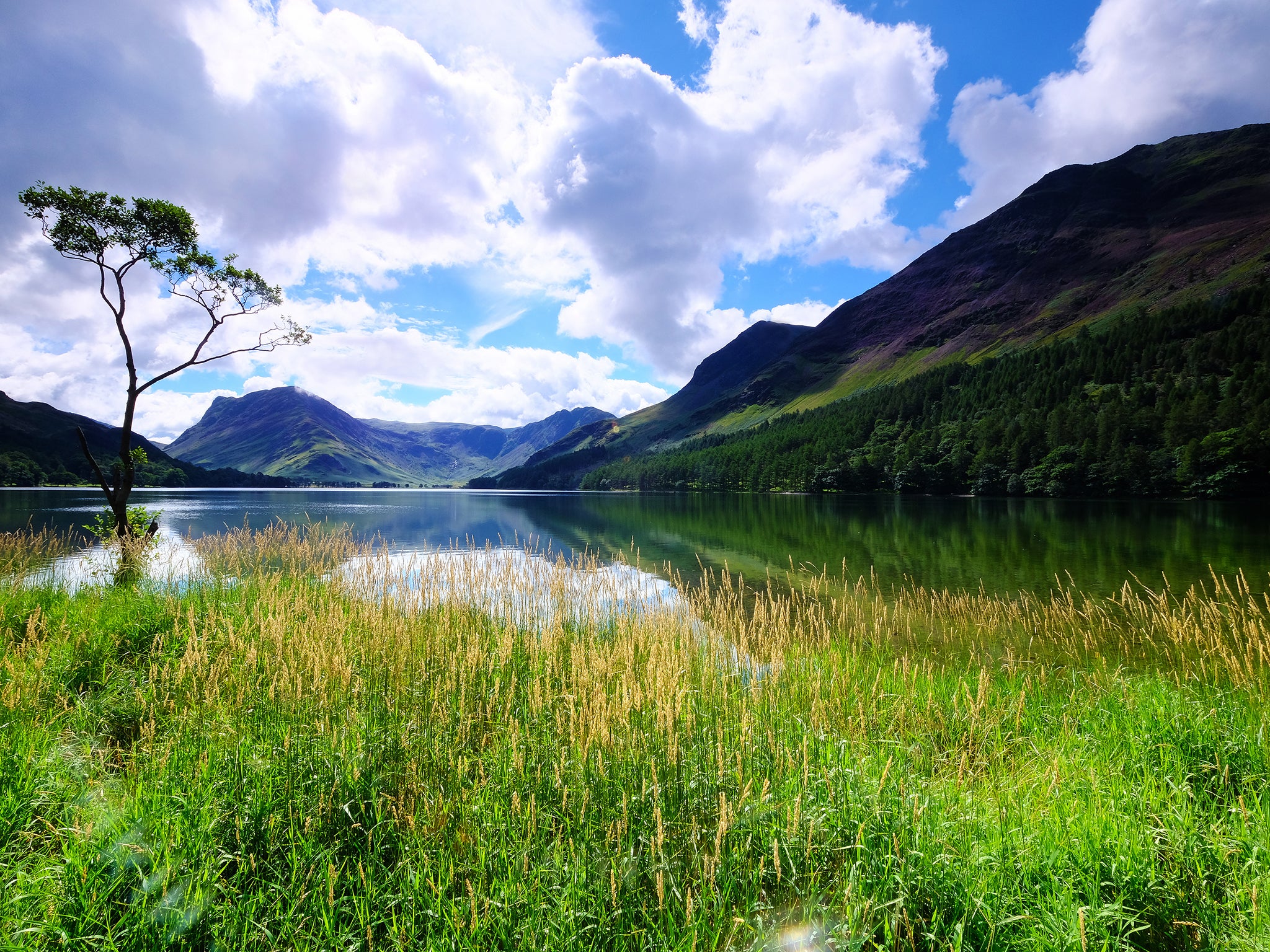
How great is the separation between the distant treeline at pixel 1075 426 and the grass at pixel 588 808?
101 meters

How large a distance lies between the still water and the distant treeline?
12.8 metres

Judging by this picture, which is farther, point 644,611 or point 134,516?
point 134,516

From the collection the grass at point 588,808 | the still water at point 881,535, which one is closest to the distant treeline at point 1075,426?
the still water at point 881,535

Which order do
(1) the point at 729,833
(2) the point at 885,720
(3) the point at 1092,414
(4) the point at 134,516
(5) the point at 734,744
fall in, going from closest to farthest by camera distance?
(1) the point at 729,833
(5) the point at 734,744
(2) the point at 885,720
(4) the point at 134,516
(3) the point at 1092,414

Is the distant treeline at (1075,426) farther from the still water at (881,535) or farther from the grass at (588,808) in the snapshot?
the grass at (588,808)

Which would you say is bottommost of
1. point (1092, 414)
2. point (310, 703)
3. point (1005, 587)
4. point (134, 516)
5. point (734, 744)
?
point (1005, 587)

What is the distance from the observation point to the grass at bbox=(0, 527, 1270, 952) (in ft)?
10.4

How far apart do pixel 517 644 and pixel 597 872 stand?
5.68 meters

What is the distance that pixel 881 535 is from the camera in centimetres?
4122

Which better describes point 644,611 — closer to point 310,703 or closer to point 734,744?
point 734,744

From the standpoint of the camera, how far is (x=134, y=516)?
1498cm

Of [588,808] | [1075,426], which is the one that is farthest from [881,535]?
[1075,426]

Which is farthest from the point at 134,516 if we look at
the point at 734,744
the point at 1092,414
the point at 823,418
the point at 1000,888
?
the point at 823,418

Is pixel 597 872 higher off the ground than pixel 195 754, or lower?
lower
